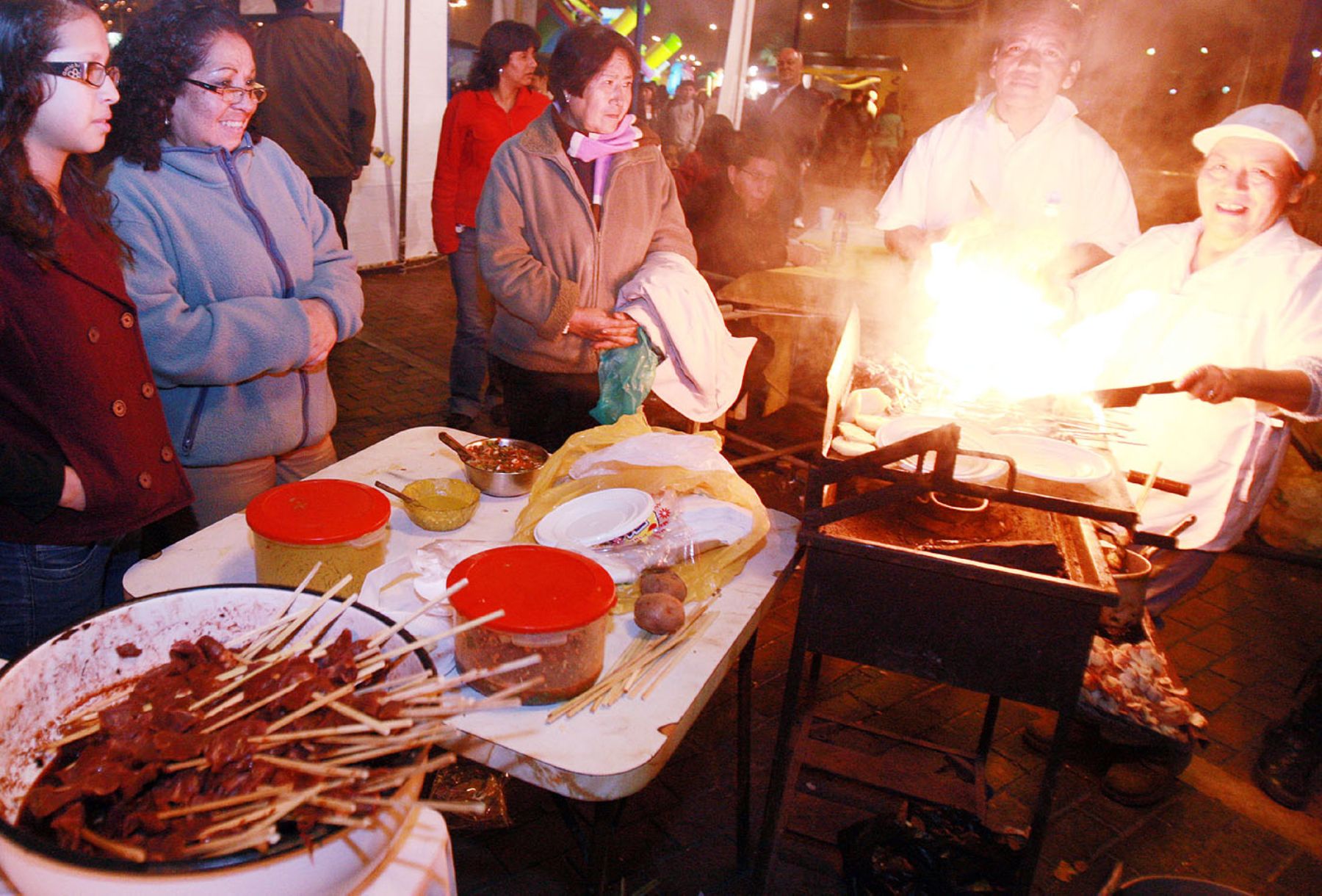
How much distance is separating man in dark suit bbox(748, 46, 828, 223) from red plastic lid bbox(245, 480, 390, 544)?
685cm

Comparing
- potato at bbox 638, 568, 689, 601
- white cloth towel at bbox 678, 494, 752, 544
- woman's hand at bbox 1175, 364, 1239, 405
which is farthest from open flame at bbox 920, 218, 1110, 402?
potato at bbox 638, 568, 689, 601

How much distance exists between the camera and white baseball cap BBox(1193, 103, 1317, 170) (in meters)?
3.15

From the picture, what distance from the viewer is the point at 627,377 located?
3.49 meters

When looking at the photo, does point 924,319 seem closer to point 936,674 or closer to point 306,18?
point 936,674

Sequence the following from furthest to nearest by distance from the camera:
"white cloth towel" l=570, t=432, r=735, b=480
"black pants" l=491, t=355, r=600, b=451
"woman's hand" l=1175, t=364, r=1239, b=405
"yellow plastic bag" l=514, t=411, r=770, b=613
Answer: "black pants" l=491, t=355, r=600, b=451 → "woman's hand" l=1175, t=364, r=1239, b=405 → "white cloth towel" l=570, t=432, r=735, b=480 → "yellow plastic bag" l=514, t=411, r=770, b=613

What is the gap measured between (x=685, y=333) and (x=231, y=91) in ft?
6.17

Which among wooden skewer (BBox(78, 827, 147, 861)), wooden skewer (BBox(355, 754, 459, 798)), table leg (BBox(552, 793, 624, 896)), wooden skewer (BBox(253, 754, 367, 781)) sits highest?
wooden skewer (BBox(253, 754, 367, 781))

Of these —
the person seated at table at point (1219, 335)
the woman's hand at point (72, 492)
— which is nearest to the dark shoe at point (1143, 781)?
the person seated at table at point (1219, 335)

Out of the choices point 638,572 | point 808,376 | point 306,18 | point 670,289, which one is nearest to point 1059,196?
point 670,289

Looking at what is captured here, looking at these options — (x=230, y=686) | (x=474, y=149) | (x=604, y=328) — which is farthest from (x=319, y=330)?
(x=474, y=149)

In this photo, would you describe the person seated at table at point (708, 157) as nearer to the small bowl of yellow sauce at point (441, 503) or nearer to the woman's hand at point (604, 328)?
the woman's hand at point (604, 328)

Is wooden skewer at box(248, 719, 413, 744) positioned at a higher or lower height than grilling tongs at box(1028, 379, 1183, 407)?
lower

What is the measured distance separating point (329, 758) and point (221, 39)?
224 cm

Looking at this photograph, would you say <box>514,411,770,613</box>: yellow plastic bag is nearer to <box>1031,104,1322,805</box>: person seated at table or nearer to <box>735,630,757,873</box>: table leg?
<box>735,630,757,873</box>: table leg
